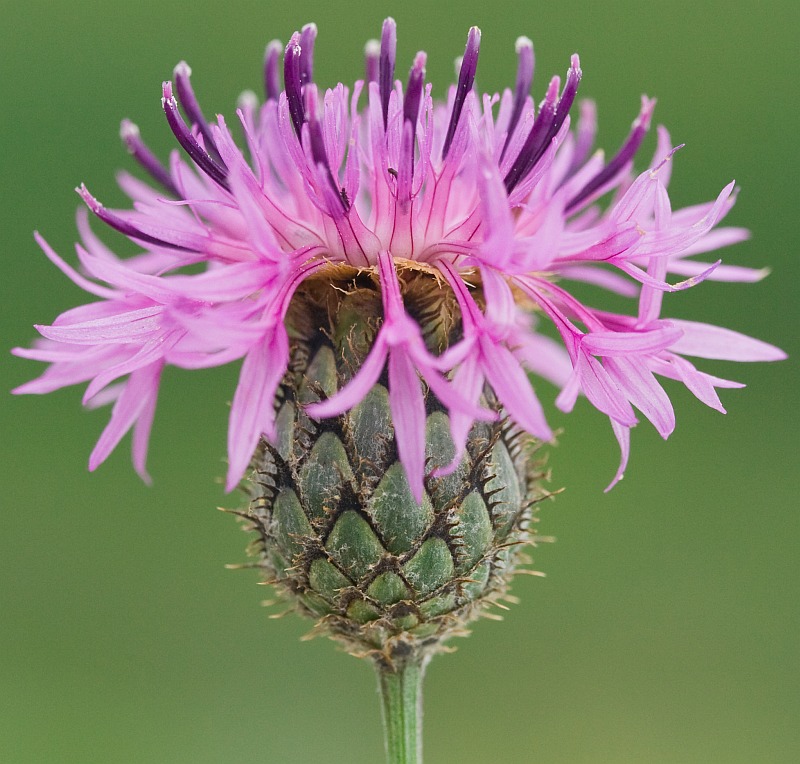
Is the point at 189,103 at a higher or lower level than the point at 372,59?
lower

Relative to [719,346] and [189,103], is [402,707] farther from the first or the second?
[189,103]

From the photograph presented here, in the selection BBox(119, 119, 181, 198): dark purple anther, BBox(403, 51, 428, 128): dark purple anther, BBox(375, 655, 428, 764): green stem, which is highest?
BBox(119, 119, 181, 198): dark purple anther

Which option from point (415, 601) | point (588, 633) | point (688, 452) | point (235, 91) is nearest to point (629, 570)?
point (588, 633)

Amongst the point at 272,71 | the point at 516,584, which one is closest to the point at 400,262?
the point at 272,71

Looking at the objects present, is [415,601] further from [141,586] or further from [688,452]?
[688,452]

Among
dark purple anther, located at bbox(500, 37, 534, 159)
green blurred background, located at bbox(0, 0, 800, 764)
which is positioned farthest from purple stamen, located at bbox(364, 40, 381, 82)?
green blurred background, located at bbox(0, 0, 800, 764)

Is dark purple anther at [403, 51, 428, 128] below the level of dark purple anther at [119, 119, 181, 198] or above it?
below

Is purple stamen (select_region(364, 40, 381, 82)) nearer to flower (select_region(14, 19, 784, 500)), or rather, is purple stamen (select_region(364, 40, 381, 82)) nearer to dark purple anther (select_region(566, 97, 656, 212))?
flower (select_region(14, 19, 784, 500))
